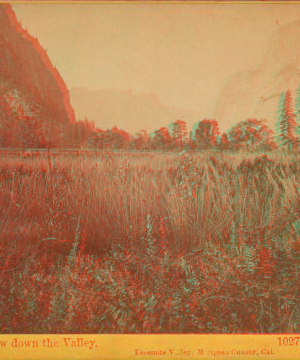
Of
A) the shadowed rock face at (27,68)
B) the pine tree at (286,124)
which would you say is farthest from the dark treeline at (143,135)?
the shadowed rock face at (27,68)

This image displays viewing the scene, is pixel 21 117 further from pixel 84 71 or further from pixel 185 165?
pixel 185 165

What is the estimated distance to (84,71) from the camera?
2250 mm

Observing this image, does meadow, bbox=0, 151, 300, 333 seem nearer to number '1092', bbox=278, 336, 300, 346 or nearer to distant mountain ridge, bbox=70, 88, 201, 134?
number '1092', bbox=278, 336, 300, 346

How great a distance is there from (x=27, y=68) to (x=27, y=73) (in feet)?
0.12

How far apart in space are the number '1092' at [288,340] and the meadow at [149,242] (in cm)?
7

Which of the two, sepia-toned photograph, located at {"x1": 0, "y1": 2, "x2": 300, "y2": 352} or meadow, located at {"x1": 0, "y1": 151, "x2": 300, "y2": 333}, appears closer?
meadow, located at {"x1": 0, "y1": 151, "x2": 300, "y2": 333}

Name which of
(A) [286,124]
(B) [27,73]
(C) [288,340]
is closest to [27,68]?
(B) [27,73]

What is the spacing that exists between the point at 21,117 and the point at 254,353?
2537 millimetres

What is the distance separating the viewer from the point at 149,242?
210 cm

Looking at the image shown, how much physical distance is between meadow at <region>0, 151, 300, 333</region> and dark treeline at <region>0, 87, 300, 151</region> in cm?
8

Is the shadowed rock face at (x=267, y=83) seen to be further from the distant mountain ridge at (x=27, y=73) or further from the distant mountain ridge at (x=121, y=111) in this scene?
the distant mountain ridge at (x=27, y=73)

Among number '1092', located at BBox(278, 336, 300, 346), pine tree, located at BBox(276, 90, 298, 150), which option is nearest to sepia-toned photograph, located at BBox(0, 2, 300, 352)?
pine tree, located at BBox(276, 90, 298, 150)

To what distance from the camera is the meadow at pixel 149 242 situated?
1986 mm

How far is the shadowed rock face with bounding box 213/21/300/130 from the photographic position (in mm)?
2166
